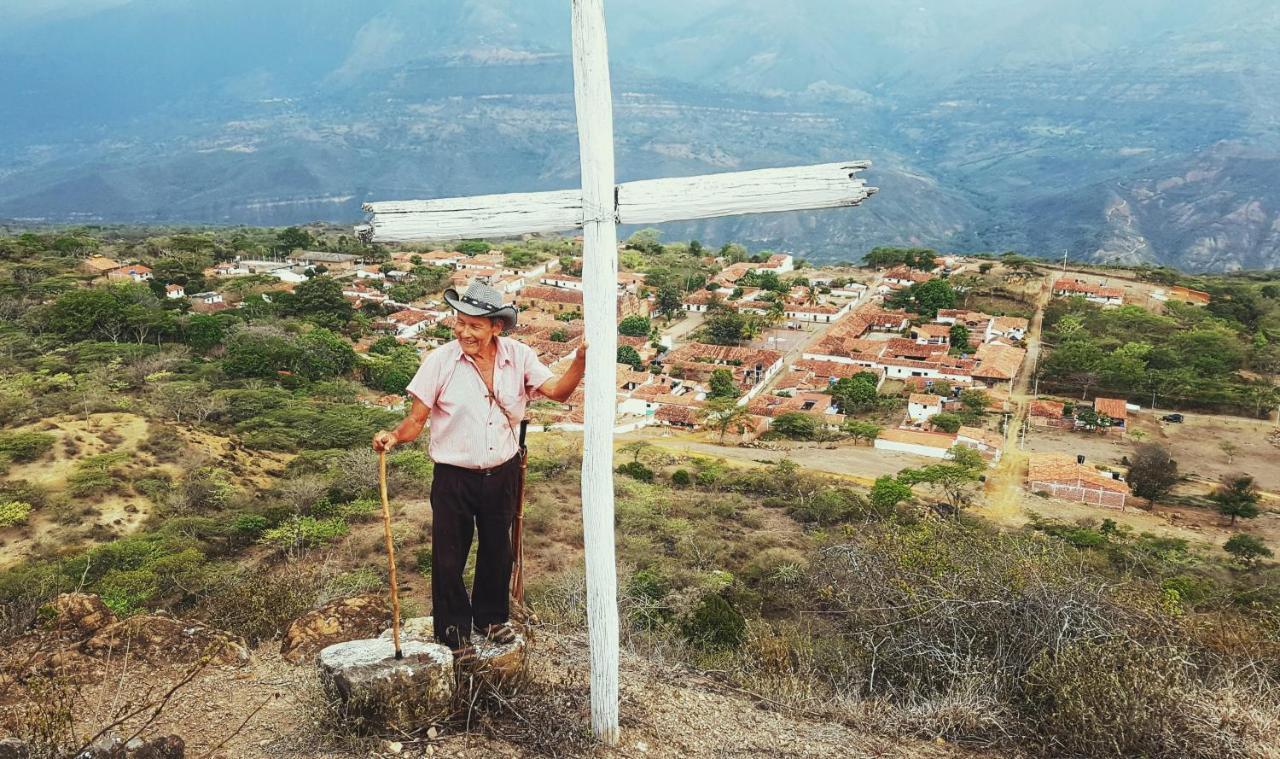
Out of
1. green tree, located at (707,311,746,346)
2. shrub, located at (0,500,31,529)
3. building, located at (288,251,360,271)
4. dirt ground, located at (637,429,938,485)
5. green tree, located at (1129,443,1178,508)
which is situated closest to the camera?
shrub, located at (0,500,31,529)

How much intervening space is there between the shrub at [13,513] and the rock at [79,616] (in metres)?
8.67

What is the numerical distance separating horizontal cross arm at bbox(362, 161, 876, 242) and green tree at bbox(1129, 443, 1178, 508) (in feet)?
73.8

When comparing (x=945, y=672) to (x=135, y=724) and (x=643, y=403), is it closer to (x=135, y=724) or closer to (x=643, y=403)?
(x=135, y=724)

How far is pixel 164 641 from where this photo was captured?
14.5ft

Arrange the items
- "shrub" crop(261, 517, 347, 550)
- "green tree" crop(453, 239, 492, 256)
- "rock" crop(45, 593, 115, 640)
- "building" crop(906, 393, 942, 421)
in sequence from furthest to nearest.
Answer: "green tree" crop(453, 239, 492, 256) < "building" crop(906, 393, 942, 421) < "shrub" crop(261, 517, 347, 550) < "rock" crop(45, 593, 115, 640)

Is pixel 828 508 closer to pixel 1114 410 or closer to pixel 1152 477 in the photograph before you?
pixel 1152 477

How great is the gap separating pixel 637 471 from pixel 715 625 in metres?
10.2

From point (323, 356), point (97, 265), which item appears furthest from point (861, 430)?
point (97, 265)

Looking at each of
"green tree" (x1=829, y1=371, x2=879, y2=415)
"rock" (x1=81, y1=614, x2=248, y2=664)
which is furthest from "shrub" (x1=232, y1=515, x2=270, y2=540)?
"green tree" (x1=829, y1=371, x2=879, y2=415)

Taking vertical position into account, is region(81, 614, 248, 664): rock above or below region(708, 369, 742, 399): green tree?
above

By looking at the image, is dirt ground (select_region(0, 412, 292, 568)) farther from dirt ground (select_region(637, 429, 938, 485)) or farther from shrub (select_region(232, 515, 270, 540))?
dirt ground (select_region(637, 429, 938, 485))

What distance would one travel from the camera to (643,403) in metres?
27.3

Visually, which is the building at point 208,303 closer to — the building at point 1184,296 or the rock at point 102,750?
the rock at point 102,750

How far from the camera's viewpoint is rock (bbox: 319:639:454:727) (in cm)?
304
